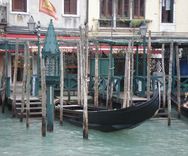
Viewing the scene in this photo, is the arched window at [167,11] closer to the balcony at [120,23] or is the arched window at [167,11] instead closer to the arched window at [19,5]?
the balcony at [120,23]

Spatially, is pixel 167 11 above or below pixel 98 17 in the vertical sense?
above

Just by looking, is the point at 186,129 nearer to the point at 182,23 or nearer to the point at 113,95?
the point at 113,95

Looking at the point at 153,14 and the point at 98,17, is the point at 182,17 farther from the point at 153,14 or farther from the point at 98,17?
the point at 98,17

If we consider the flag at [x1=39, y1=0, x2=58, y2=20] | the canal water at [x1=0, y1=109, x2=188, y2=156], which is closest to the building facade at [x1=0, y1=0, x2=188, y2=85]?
the flag at [x1=39, y1=0, x2=58, y2=20]

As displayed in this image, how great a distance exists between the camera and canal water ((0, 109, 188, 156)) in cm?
941

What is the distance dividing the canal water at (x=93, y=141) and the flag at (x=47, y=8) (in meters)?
6.31

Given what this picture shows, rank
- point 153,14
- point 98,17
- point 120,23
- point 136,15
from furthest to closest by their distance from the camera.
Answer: point 153,14 → point 136,15 → point 120,23 → point 98,17

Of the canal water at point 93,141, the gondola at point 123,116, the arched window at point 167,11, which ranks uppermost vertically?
the arched window at point 167,11

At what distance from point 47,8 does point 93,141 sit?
27.7ft

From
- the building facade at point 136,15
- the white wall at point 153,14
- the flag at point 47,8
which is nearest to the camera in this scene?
the flag at point 47,8

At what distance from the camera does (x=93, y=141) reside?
1016 centimetres

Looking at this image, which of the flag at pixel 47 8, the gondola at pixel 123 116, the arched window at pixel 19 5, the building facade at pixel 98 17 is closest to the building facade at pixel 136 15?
the building facade at pixel 98 17

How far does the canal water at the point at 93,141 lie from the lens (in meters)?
9.41

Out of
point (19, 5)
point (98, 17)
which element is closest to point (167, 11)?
point (98, 17)
